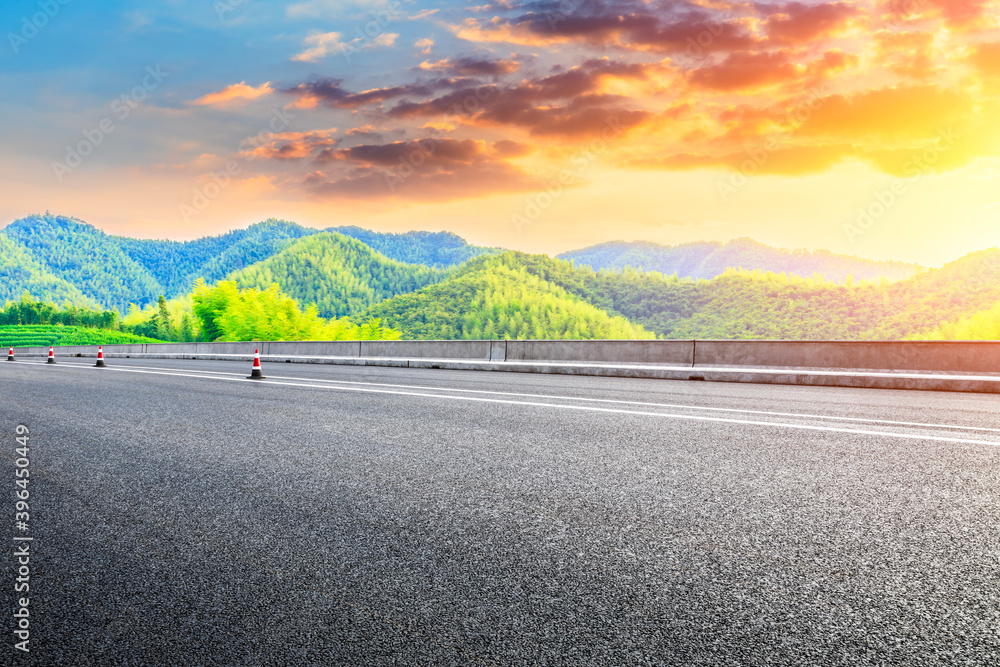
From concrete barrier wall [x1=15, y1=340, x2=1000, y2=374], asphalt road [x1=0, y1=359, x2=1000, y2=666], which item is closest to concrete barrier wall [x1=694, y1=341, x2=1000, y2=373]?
concrete barrier wall [x1=15, y1=340, x2=1000, y2=374]

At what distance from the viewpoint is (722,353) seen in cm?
1712

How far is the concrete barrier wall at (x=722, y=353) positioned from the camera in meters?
14.4

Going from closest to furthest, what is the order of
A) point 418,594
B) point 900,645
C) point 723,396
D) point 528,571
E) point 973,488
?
point 900,645 → point 418,594 → point 528,571 → point 973,488 → point 723,396

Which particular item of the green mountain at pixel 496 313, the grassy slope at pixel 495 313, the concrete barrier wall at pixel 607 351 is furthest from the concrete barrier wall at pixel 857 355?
the grassy slope at pixel 495 313

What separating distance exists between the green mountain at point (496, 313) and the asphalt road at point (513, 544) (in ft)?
387

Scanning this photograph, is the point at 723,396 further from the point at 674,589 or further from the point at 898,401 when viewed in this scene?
the point at 674,589

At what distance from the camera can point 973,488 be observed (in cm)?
524

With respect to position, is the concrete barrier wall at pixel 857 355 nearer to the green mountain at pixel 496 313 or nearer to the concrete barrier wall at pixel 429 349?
the concrete barrier wall at pixel 429 349

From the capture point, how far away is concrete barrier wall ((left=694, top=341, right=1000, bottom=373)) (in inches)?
553

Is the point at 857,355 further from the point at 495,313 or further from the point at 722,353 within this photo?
the point at 495,313

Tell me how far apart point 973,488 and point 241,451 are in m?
6.12

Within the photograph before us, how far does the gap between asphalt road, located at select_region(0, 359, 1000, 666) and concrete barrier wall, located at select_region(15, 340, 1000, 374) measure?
21.4 feet

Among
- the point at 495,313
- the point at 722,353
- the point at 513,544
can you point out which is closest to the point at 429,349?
the point at 722,353

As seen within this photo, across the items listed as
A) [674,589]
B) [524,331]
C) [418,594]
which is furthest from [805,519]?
[524,331]
